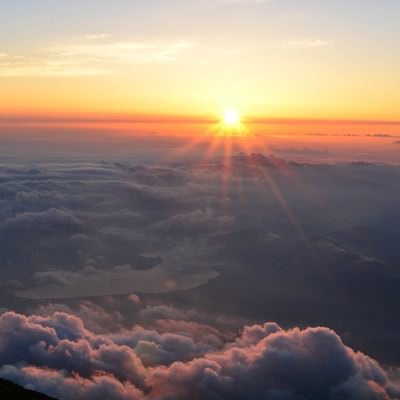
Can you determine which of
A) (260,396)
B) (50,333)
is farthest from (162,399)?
(50,333)

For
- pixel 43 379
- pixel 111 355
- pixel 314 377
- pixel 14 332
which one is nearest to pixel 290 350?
pixel 314 377

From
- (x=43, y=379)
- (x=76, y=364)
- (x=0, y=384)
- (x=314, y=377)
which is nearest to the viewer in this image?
(x=0, y=384)

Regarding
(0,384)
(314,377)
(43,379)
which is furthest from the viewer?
(314,377)

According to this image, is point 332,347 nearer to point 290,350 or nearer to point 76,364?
point 290,350

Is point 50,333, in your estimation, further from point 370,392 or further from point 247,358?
point 370,392

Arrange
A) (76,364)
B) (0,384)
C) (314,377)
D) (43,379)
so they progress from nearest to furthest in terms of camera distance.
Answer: (0,384) → (43,379) → (76,364) → (314,377)

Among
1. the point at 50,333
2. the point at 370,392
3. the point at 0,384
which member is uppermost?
the point at 0,384

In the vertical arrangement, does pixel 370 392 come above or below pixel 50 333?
below

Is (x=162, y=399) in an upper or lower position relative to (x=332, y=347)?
lower

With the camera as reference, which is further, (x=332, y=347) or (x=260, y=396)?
(x=332, y=347)
